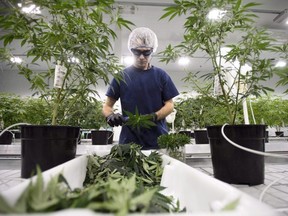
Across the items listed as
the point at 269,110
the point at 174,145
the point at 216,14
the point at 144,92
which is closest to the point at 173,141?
the point at 174,145

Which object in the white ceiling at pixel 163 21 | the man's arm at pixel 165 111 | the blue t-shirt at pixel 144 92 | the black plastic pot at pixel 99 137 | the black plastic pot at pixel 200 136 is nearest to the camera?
the man's arm at pixel 165 111

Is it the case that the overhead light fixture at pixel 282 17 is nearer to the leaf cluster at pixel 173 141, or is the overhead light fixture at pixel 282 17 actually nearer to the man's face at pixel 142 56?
the man's face at pixel 142 56

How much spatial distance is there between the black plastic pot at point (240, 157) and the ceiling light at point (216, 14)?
0.42 m

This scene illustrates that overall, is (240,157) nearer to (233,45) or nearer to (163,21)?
(233,45)

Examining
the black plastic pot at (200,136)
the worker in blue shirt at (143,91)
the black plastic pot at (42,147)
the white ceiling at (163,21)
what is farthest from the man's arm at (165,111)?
the white ceiling at (163,21)

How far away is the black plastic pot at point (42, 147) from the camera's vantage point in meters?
0.71

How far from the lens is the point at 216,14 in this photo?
0.85 metres

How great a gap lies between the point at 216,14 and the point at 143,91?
681 mm

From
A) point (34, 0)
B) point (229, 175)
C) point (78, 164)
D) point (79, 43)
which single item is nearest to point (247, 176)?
point (229, 175)

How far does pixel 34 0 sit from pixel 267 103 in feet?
9.51

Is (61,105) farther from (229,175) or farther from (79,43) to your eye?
(229,175)

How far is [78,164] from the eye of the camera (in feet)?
1.73

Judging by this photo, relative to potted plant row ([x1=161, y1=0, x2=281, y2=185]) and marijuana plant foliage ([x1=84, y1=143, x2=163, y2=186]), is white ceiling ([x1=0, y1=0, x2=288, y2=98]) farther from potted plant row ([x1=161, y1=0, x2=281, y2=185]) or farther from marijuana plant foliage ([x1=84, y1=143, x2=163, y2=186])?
marijuana plant foliage ([x1=84, y1=143, x2=163, y2=186])

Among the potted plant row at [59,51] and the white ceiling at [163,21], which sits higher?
the white ceiling at [163,21]
